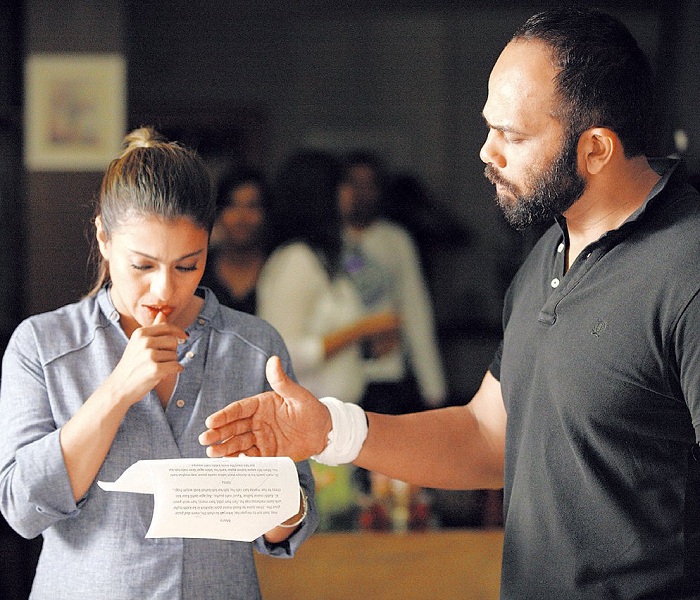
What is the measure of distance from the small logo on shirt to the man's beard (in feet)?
0.72

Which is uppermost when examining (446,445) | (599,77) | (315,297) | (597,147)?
(599,77)

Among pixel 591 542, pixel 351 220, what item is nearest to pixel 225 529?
pixel 591 542

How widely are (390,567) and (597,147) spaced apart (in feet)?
7.88

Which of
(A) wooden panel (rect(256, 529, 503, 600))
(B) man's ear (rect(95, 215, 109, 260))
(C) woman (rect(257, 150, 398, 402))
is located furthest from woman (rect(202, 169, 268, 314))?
(B) man's ear (rect(95, 215, 109, 260))

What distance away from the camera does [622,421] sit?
1.55 m

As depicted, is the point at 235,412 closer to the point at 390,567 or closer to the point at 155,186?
the point at 155,186

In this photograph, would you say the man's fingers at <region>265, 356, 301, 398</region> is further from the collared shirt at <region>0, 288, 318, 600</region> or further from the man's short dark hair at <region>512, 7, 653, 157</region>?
the man's short dark hair at <region>512, 7, 653, 157</region>

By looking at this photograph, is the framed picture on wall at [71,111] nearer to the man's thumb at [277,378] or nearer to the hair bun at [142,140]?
the hair bun at [142,140]

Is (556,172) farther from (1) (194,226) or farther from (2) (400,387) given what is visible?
(2) (400,387)

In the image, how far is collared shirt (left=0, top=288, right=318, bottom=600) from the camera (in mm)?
1595

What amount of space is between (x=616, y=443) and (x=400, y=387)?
8.30 ft

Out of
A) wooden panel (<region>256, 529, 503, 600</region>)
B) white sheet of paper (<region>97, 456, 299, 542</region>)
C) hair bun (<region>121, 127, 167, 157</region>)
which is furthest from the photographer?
wooden panel (<region>256, 529, 503, 600</region>)

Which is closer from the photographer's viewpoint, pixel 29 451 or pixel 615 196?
pixel 29 451

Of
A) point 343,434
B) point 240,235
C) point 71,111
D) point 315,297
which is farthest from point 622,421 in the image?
point 71,111
